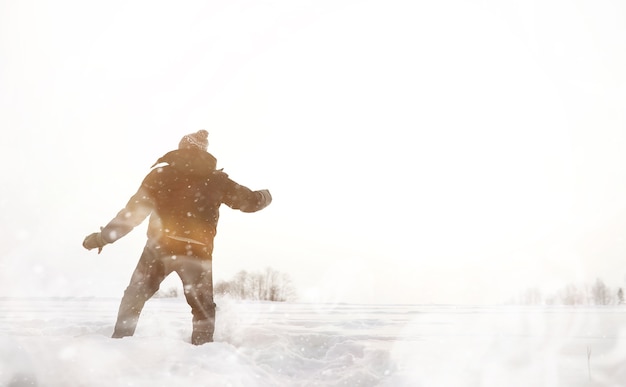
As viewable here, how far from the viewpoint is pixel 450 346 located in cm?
682

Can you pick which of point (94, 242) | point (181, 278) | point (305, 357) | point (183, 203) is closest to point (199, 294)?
point (181, 278)

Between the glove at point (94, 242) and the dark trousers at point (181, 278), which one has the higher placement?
the glove at point (94, 242)

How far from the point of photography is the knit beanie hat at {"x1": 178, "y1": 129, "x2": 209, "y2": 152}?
5.03 m

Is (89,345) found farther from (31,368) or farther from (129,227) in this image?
(129,227)

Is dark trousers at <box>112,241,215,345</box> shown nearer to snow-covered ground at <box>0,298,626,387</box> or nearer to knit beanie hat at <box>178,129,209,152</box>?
snow-covered ground at <box>0,298,626,387</box>

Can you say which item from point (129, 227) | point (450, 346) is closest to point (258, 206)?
point (129, 227)

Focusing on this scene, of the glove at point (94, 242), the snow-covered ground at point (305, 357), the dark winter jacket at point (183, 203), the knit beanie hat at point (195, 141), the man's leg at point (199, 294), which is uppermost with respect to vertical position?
the knit beanie hat at point (195, 141)

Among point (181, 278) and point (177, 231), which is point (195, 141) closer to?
point (177, 231)

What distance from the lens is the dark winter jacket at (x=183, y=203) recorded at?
187 inches

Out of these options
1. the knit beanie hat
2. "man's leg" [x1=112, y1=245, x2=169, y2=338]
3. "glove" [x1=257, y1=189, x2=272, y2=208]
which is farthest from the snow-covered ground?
the knit beanie hat

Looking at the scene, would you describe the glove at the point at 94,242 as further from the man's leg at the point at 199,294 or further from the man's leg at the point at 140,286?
the man's leg at the point at 199,294

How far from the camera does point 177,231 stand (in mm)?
4715

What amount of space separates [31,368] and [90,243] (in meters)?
2.00

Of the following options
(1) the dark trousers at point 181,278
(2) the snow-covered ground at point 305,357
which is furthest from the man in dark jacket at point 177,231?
(2) the snow-covered ground at point 305,357
